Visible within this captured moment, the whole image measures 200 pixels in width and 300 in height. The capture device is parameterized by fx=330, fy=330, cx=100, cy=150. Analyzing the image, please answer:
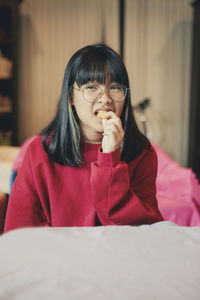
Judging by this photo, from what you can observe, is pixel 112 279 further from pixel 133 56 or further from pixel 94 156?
pixel 133 56

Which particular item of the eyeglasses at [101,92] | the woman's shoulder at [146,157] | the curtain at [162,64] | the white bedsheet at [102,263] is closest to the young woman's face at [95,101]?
the eyeglasses at [101,92]

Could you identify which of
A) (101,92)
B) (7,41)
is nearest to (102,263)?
(101,92)

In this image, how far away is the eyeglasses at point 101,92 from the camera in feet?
2.49

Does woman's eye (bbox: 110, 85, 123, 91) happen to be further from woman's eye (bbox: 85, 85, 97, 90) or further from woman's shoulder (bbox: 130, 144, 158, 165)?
woman's shoulder (bbox: 130, 144, 158, 165)

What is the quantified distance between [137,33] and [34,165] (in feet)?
9.96

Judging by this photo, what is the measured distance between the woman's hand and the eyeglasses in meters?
0.04

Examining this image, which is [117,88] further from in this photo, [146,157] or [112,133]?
[146,157]

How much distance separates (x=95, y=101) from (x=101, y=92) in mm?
25

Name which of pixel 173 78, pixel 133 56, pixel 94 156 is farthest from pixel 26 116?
pixel 94 156

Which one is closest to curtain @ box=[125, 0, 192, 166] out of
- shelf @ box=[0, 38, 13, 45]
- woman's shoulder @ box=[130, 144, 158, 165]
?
shelf @ box=[0, 38, 13, 45]

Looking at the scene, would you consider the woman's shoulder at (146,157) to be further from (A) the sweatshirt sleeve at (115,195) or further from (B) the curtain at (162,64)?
(B) the curtain at (162,64)

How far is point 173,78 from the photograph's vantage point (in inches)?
142

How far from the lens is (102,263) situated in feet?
1.48

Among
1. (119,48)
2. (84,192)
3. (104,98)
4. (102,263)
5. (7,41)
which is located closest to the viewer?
(102,263)
